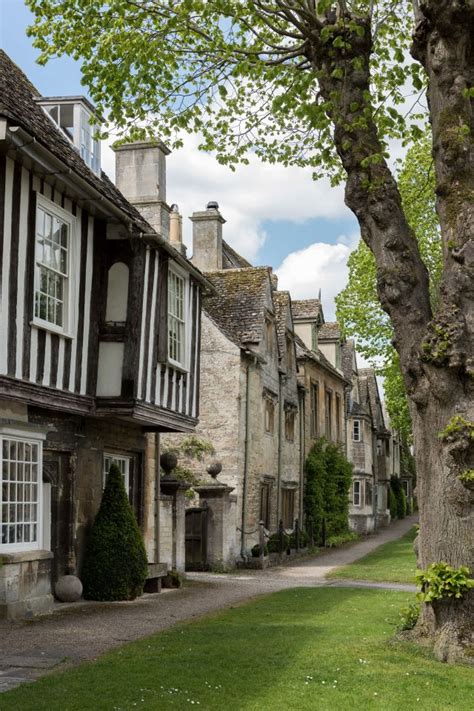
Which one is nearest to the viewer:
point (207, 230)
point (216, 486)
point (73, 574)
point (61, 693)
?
point (61, 693)

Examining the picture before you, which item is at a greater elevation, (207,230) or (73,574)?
(207,230)

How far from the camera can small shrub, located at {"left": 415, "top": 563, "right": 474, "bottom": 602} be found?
31.7 feet

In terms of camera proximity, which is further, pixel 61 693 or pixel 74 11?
pixel 74 11

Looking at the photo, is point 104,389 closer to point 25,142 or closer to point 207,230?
point 25,142

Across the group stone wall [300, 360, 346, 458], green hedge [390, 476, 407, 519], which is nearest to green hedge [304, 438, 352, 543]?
stone wall [300, 360, 346, 458]

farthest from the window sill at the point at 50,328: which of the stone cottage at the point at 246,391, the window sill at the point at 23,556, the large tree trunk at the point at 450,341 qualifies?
the stone cottage at the point at 246,391

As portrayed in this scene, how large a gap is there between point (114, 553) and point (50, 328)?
4.34 m

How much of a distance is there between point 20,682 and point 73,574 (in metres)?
7.35

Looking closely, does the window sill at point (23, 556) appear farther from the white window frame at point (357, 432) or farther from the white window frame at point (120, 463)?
the white window frame at point (357, 432)

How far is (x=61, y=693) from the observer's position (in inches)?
305

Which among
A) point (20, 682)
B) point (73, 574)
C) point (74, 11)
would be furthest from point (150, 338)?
point (20, 682)

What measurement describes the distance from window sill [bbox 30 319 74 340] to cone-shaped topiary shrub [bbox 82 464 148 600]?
10.4ft

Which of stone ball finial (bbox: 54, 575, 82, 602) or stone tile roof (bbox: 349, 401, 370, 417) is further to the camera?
stone tile roof (bbox: 349, 401, 370, 417)

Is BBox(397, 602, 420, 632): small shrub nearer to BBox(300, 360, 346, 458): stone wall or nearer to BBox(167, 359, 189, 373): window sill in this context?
BBox(167, 359, 189, 373): window sill
